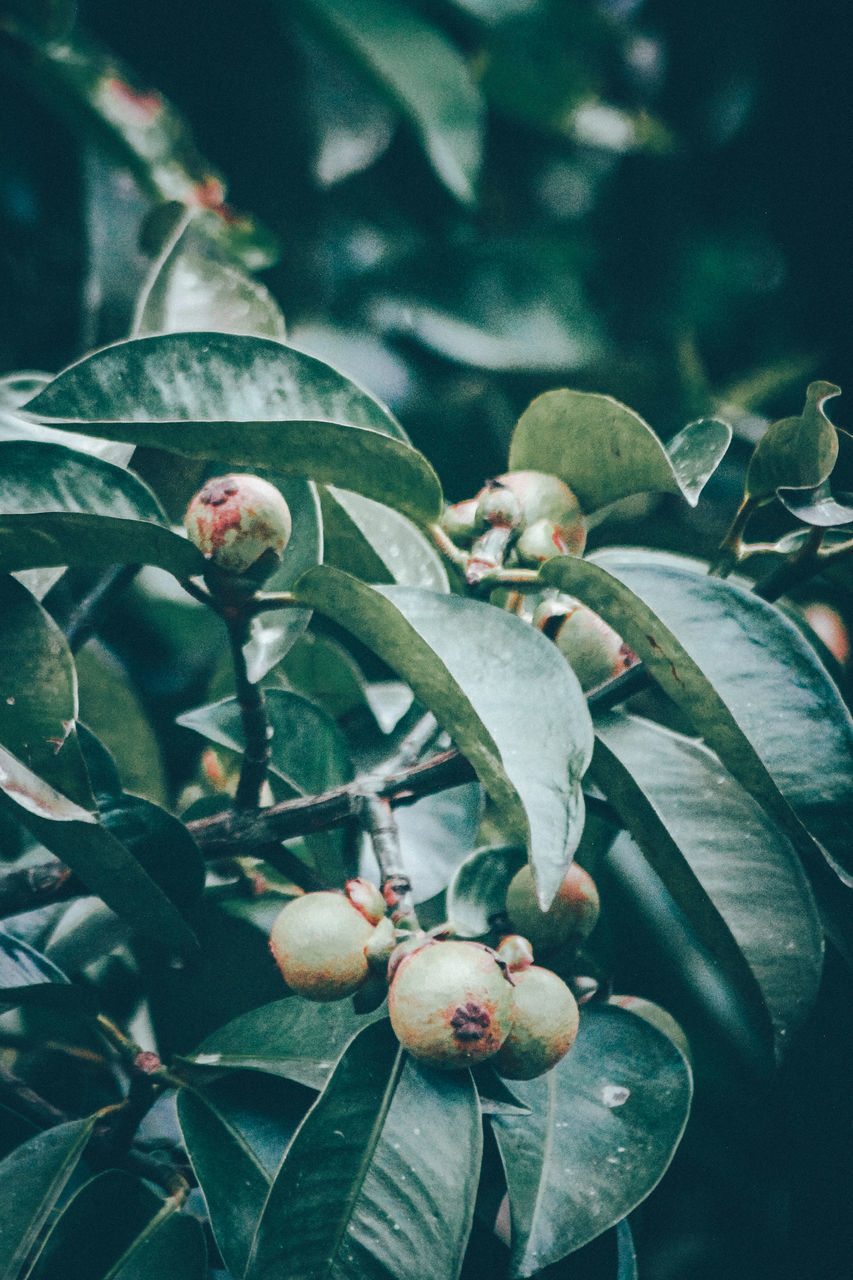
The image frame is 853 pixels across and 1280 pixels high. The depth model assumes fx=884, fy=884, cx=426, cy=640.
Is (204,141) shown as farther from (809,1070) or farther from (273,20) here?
(809,1070)

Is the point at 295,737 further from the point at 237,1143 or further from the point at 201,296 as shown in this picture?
the point at 201,296

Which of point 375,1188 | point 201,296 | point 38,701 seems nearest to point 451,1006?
point 375,1188

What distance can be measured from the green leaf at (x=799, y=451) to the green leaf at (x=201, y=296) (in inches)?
20.2

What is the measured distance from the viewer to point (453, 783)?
0.71 metres

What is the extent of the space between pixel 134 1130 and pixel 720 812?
551 mm

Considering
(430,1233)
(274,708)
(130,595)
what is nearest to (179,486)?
(274,708)

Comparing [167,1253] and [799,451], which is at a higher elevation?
[799,451]

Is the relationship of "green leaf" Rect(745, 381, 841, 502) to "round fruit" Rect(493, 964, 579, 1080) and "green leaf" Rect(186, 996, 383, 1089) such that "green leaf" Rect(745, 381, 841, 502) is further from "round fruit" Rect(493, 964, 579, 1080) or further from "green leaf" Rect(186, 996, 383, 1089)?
"green leaf" Rect(186, 996, 383, 1089)

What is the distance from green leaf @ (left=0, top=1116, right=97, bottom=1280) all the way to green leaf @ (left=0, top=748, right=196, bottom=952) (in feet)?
0.64

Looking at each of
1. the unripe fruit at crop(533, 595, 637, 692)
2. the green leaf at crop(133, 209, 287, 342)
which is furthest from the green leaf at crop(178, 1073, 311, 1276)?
the green leaf at crop(133, 209, 287, 342)

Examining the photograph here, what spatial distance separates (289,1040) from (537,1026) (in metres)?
0.23

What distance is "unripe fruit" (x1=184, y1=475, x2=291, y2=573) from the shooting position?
59 cm

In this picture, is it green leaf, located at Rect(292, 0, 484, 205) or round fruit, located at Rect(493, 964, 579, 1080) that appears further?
green leaf, located at Rect(292, 0, 484, 205)

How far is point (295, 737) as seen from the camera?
86 centimetres
